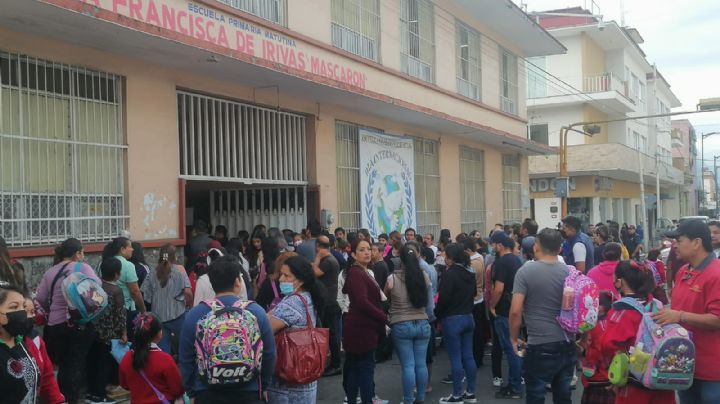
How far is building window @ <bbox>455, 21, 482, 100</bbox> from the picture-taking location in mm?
18219

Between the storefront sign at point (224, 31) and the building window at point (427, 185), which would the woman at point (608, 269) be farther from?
the building window at point (427, 185)

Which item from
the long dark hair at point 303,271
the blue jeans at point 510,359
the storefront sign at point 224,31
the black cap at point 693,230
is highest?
the storefront sign at point 224,31

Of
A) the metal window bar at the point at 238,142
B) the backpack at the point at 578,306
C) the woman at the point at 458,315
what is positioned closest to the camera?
the backpack at the point at 578,306

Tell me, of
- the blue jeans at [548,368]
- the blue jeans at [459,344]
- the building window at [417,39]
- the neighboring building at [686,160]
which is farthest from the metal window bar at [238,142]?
the neighboring building at [686,160]

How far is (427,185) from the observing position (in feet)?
55.7

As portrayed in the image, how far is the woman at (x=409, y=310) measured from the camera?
693 centimetres

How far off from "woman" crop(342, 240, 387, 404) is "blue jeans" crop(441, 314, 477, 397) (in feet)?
3.44

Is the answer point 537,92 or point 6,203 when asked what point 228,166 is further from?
point 537,92

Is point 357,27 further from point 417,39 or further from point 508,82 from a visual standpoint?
point 508,82

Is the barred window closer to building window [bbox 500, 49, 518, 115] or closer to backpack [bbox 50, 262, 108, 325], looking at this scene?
building window [bbox 500, 49, 518, 115]

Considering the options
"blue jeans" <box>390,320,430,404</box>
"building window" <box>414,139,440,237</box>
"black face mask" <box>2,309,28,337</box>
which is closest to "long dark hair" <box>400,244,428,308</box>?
"blue jeans" <box>390,320,430,404</box>

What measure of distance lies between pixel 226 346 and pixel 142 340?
3.32 ft

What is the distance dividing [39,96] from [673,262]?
849cm

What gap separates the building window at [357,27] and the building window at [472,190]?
562 centimetres
